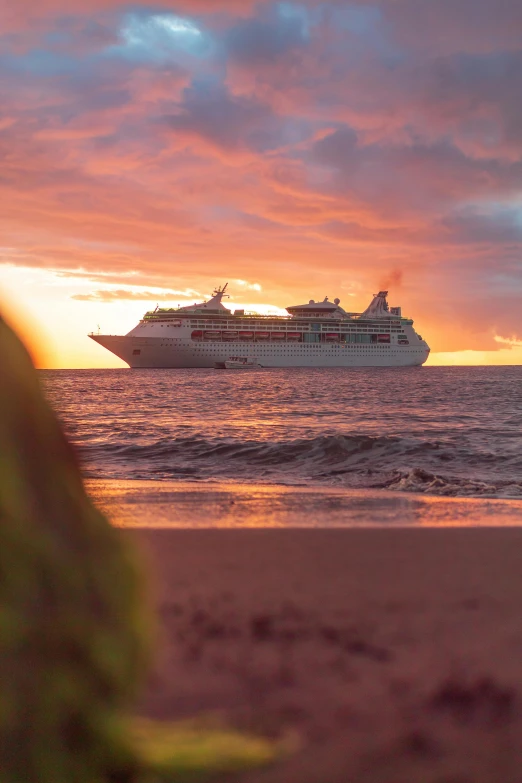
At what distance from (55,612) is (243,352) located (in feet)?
223

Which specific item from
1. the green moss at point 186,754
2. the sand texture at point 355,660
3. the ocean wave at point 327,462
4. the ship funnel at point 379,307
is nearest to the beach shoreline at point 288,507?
the ocean wave at point 327,462

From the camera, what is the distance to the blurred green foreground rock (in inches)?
19.9

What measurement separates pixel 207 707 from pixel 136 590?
997 mm

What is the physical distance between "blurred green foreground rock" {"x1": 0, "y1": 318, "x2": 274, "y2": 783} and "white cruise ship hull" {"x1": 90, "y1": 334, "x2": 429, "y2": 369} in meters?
65.2

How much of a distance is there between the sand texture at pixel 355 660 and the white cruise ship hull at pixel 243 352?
6362cm

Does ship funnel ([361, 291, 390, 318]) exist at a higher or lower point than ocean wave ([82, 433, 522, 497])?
higher

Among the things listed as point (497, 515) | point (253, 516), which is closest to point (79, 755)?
point (253, 516)

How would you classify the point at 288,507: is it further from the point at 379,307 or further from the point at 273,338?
the point at 379,307

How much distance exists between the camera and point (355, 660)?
1.65 meters

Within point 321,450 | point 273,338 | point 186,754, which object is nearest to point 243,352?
point 273,338

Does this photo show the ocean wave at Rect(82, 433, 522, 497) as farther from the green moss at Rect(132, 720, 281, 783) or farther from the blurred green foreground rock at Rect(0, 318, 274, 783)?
→ the blurred green foreground rock at Rect(0, 318, 274, 783)

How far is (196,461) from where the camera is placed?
8852 millimetres

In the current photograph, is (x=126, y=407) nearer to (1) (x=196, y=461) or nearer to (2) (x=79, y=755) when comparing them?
(1) (x=196, y=461)

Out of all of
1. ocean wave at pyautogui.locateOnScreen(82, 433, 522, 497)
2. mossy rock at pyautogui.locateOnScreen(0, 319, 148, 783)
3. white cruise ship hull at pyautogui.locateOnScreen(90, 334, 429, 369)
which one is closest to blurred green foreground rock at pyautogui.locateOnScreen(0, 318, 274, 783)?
mossy rock at pyautogui.locateOnScreen(0, 319, 148, 783)
